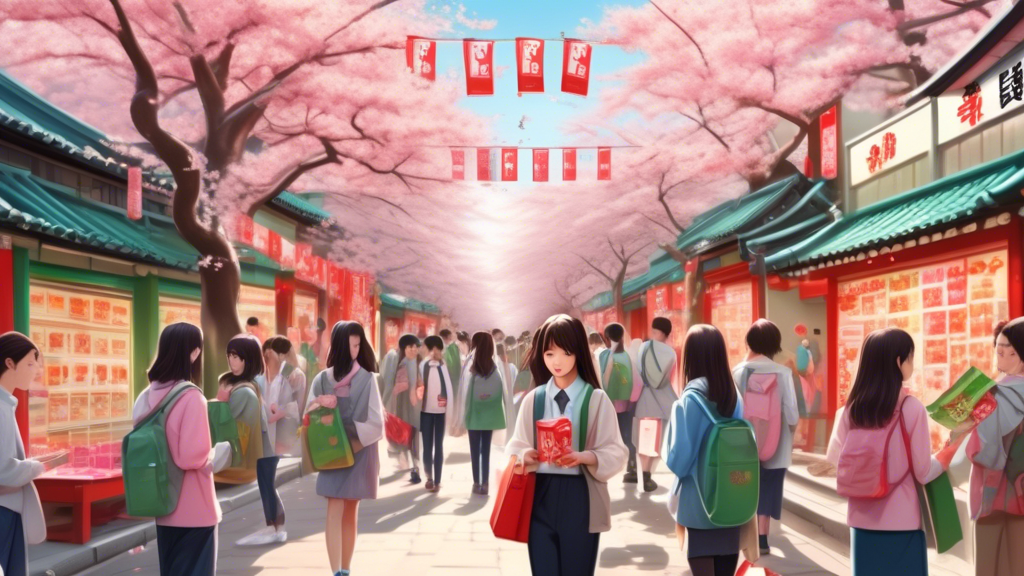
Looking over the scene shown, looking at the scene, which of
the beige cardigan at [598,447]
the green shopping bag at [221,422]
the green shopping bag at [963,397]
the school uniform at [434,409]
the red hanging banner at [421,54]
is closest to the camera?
the beige cardigan at [598,447]

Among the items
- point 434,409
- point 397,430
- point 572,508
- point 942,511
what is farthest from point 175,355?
point 397,430

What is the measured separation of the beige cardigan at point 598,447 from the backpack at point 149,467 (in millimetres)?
1933

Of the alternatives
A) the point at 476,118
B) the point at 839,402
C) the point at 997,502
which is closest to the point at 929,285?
the point at 839,402

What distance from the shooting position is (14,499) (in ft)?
16.7

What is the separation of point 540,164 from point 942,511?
1949 cm

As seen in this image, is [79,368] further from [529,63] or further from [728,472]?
[728,472]

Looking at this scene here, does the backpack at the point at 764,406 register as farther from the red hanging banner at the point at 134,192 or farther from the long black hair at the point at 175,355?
the red hanging banner at the point at 134,192

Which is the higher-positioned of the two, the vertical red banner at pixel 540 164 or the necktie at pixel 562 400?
the vertical red banner at pixel 540 164

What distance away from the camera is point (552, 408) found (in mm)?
5055

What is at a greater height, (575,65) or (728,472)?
(575,65)

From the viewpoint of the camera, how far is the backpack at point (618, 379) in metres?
12.3

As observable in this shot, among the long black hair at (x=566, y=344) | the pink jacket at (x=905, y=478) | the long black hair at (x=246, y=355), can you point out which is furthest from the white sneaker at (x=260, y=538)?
the pink jacket at (x=905, y=478)

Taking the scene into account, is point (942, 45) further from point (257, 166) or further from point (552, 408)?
point (552, 408)

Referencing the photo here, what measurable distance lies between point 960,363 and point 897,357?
7722 mm
